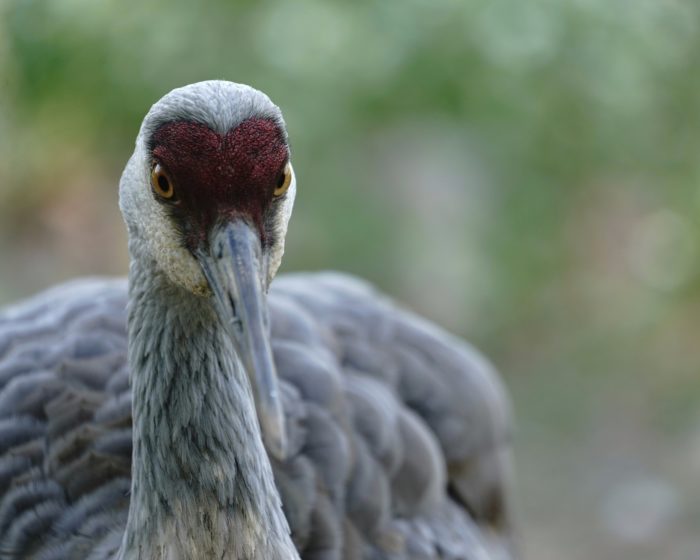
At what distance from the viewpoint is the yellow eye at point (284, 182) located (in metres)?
2.07

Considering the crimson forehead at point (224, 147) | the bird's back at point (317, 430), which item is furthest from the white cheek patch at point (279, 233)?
the bird's back at point (317, 430)

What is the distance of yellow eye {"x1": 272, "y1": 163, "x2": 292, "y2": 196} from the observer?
6.81ft

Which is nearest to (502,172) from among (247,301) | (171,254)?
(171,254)

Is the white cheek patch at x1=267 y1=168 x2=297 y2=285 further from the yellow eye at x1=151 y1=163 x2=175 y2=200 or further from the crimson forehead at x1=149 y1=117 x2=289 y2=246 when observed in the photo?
the yellow eye at x1=151 y1=163 x2=175 y2=200

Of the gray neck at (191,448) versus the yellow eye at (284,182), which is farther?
the gray neck at (191,448)

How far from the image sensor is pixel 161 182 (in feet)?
6.72

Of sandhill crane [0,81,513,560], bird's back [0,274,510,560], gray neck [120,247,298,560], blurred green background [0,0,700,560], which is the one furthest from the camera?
blurred green background [0,0,700,560]

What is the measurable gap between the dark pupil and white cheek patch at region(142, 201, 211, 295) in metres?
0.05

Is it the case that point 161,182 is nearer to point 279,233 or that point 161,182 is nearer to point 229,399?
point 279,233

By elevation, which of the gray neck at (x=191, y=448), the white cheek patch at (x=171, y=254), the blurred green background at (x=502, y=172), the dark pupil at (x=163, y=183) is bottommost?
the gray neck at (x=191, y=448)

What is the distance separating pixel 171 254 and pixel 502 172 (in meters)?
3.73

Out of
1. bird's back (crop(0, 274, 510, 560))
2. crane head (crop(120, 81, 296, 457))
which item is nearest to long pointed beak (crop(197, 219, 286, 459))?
crane head (crop(120, 81, 296, 457))

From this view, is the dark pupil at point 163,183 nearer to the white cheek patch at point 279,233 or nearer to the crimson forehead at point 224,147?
the crimson forehead at point 224,147

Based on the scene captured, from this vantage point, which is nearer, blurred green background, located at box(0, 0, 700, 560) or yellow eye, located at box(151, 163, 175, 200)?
yellow eye, located at box(151, 163, 175, 200)
